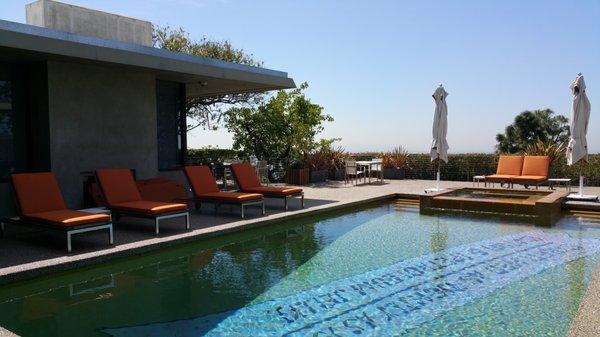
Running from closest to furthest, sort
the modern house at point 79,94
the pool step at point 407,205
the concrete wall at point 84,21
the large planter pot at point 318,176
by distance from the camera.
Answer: the modern house at point 79,94, the pool step at point 407,205, the concrete wall at point 84,21, the large planter pot at point 318,176

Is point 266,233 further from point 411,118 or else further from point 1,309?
point 411,118

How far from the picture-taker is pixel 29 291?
552 cm

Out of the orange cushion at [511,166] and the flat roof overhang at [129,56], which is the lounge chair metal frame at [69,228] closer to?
the flat roof overhang at [129,56]

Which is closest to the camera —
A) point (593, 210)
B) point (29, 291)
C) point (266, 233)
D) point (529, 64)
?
point (29, 291)

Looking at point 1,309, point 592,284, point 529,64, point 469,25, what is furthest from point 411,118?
point 1,309

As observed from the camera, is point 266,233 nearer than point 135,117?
Yes

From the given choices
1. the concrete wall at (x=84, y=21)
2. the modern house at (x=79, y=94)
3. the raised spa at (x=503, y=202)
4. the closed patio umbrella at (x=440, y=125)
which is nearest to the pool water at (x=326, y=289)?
the raised spa at (x=503, y=202)

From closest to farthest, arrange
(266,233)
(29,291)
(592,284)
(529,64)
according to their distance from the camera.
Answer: (592,284)
(29,291)
(266,233)
(529,64)

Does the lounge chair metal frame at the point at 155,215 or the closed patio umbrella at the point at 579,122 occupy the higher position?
the closed patio umbrella at the point at 579,122

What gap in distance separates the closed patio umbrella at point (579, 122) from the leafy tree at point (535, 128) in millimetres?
23477

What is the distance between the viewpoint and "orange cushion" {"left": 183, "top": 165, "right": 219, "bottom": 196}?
33.6 ft

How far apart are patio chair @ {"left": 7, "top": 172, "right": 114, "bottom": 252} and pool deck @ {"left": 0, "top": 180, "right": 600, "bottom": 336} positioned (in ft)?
1.00

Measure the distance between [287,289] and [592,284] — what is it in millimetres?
3175

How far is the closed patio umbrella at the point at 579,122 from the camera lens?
11.4 meters
